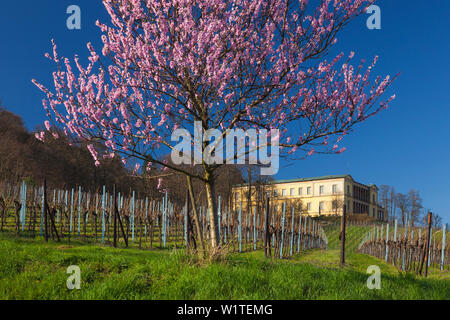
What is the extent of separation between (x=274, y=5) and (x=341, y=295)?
603 centimetres

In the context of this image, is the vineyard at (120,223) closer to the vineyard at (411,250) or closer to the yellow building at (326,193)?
the vineyard at (411,250)

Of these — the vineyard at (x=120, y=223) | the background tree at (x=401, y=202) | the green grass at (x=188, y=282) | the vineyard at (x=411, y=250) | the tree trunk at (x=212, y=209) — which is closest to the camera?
the green grass at (x=188, y=282)

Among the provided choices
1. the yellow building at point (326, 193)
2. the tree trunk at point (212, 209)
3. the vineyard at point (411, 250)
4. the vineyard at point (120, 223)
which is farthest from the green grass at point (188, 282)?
the yellow building at point (326, 193)

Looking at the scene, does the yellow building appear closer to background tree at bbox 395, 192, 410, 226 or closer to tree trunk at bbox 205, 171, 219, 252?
background tree at bbox 395, 192, 410, 226

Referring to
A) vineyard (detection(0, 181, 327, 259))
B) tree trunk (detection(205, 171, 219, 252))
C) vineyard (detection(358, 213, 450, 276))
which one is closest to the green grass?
tree trunk (detection(205, 171, 219, 252))

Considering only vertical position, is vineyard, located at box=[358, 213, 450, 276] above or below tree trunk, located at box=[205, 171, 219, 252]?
below

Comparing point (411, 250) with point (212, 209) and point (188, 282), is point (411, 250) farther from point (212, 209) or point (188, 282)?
point (188, 282)

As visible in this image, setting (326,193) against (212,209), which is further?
(326,193)

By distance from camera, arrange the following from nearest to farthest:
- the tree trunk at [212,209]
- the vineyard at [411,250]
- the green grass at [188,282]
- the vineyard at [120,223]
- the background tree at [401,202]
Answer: the green grass at [188,282], the tree trunk at [212,209], the vineyard at [120,223], the vineyard at [411,250], the background tree at [401,202]

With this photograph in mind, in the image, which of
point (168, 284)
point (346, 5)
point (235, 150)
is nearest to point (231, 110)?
point (235, 150)

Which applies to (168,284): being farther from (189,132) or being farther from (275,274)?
(189,132)

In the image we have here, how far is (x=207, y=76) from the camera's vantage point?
7.39 meters

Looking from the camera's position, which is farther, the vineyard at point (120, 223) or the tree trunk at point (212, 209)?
the vineyard at point (120, 223)

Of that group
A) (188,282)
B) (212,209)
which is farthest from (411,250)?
(188,282)
